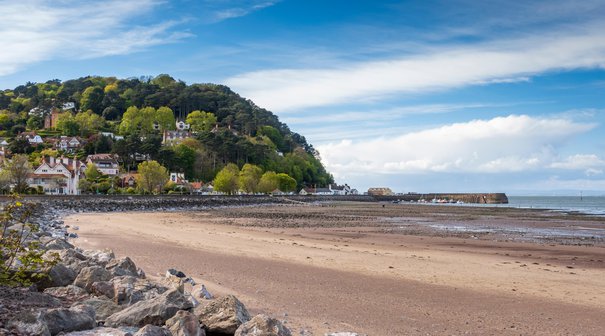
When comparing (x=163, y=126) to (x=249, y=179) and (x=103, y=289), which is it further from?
(x=103, y=289)

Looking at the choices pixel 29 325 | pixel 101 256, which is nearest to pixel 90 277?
pixel 29 325

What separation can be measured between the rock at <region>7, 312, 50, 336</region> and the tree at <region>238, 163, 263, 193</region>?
347 feet

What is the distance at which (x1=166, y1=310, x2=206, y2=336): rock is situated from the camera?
572 centimetres

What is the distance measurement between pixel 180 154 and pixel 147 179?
29698mm

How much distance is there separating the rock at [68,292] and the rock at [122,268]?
148 centimetres

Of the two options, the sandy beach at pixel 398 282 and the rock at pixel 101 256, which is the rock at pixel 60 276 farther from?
the sandy beach at pixel 398 282

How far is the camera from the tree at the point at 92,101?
167125 millimetres

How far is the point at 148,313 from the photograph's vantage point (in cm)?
635

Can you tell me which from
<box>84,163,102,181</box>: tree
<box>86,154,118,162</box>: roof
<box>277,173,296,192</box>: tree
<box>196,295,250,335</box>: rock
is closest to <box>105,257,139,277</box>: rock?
<box>196,295,250,335</box>: rock

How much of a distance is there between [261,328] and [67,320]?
6.86 ft

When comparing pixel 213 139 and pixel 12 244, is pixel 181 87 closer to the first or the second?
pixel 213 139

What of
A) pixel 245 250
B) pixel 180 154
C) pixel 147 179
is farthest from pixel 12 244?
pixel 180 154

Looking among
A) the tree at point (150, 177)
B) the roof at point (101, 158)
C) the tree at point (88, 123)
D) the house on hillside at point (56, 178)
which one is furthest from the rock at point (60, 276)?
the tree at point (88, 123)

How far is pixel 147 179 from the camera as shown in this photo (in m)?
87.1
